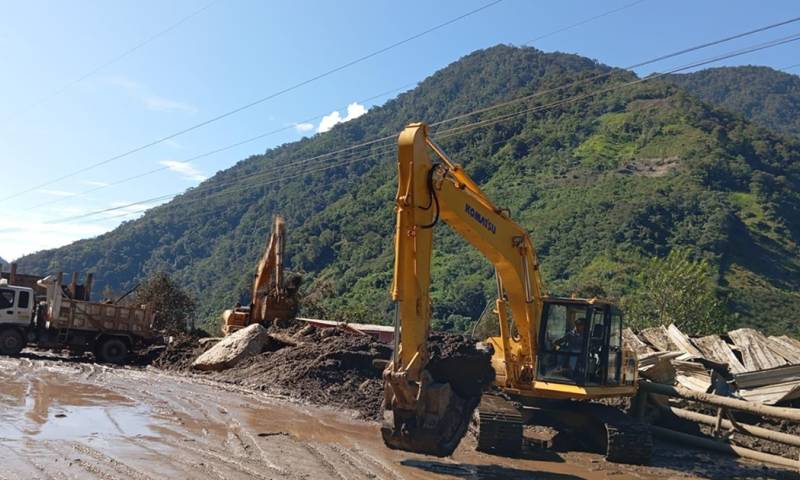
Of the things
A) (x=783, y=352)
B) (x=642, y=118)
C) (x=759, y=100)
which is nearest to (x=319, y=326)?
(x=783, y=352)

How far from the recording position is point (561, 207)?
6506cm

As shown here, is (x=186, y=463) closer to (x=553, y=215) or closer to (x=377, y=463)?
(x=377, y=463)

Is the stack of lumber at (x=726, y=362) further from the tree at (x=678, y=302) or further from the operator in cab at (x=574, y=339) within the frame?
the tree at (x=678, y=302)

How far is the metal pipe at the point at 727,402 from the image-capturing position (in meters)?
11.1

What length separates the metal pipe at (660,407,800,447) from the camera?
37.2 ft

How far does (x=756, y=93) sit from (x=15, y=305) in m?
190

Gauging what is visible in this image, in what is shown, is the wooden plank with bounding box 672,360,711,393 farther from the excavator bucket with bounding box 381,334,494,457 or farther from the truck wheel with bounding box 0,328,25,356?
the truck wheel with bounding box 0,328,25,356

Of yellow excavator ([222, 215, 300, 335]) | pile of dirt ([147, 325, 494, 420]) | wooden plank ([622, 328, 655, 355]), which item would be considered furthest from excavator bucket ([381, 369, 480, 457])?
yellow excavator ([222, 215, 300, 335])

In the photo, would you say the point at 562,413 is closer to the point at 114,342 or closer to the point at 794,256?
the point at 114,342

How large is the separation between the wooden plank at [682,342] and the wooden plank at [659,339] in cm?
12

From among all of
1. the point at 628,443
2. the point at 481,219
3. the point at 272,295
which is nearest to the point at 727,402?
the point at 628,443

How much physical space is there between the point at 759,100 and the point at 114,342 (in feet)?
600

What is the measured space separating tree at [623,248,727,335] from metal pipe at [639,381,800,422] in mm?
24834

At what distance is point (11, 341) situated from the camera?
2228 centimetres
